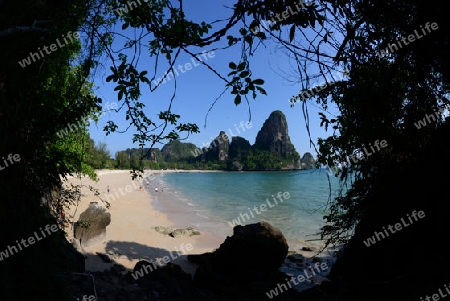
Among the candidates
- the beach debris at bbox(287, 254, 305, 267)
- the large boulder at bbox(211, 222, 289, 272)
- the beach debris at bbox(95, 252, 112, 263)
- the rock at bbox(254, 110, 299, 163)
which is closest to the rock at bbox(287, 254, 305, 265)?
the beach debris at bbox(287, 254, 305, 267)

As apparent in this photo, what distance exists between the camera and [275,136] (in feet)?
529

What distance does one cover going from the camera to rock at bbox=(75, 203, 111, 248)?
1159 cm

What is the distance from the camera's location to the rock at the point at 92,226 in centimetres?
1159

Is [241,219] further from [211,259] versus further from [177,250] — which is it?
[211,259]

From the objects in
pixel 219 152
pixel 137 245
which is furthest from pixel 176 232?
pixel 219 152

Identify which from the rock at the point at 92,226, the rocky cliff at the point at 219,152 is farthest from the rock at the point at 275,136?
the rock at the point at 92,226

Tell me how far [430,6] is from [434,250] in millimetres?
2200

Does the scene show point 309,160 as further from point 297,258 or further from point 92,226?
point 92,226

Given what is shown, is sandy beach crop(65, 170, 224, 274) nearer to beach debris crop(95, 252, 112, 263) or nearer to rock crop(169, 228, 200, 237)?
beach debris crop(95, 252, 112, 263)

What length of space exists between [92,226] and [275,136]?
15457 centimetres

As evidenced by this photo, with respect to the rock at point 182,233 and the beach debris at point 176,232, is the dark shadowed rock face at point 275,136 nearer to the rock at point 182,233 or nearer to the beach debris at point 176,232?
the rock at point 182,233

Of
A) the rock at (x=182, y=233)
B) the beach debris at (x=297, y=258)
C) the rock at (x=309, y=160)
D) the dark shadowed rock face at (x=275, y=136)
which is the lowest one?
the beach debris at (x=297, y=258)

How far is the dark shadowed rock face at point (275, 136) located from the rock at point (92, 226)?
148306 mm

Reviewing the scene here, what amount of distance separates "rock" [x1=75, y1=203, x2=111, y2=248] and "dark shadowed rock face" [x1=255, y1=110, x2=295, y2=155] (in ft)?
487
